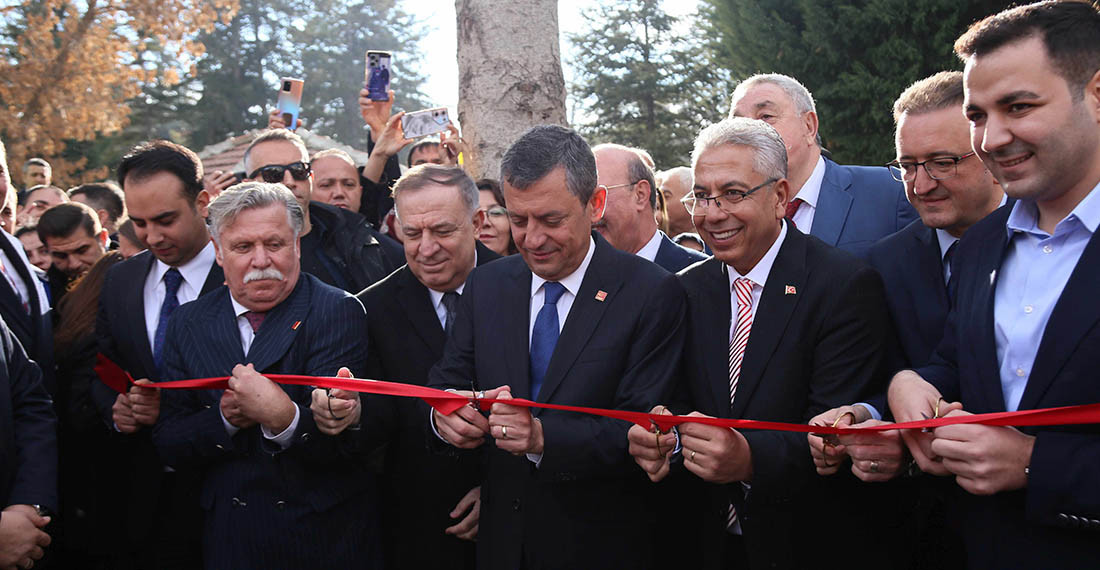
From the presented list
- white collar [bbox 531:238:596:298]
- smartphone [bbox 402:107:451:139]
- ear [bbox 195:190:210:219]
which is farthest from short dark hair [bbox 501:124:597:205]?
smartphone [bbox 402:107:451:139]

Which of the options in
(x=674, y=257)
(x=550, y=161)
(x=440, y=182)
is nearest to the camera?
(x=550, y=161)

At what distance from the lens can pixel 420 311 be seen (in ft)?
14.0

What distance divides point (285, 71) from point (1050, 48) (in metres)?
49.1

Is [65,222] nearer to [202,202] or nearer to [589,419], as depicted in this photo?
[202,202]

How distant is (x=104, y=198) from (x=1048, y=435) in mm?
7769

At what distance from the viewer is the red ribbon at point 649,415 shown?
2508 mm

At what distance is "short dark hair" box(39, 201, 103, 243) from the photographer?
19.7ft

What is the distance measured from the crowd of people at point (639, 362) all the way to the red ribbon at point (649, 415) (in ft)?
0.16

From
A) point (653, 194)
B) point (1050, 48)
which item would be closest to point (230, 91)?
point (653, 194)

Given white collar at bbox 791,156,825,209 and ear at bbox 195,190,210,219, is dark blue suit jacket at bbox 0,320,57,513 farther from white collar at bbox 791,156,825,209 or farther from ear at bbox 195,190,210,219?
white collar at bbox 791,156,825,209

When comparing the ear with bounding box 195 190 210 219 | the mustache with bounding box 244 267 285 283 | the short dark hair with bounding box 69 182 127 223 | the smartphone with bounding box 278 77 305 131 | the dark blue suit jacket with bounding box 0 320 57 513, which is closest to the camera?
the dark blue suit jacket with bounding box 0 320 57 513

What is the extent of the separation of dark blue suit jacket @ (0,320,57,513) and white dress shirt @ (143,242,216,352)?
70cm

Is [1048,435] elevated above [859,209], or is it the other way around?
[859,209]

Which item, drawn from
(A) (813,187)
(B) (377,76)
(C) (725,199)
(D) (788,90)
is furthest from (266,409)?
(B) (377,76)
